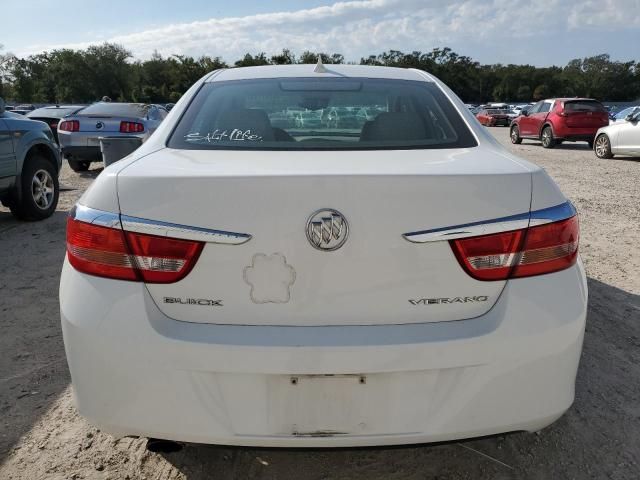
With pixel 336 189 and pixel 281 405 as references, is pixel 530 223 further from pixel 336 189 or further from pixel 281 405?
pixel 281 405

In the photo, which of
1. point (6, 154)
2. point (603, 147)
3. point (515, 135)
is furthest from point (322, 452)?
point (515, 135)

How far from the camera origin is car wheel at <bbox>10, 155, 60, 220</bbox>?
6.57 meters

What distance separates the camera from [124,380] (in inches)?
67.3

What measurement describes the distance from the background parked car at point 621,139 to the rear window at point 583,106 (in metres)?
2.99

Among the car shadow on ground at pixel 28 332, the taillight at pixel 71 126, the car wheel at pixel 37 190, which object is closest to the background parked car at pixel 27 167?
the car wheel at pixel 37 190

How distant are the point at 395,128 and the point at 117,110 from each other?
32.9 ft

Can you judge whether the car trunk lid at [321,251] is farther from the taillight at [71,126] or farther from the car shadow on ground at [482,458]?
the taillight at [71,126]

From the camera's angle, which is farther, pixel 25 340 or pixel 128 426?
pixel 25 340

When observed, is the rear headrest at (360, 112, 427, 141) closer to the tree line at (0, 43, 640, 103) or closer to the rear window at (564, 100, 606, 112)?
the rear window at (564, 100, 606, 112)

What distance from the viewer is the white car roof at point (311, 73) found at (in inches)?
114

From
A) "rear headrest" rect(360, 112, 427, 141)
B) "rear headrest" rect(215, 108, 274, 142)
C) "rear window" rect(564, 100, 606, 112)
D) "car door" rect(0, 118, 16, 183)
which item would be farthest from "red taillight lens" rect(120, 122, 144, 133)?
"rear window" rect(564, 100, 606, 112)

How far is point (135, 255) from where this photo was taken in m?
1.68

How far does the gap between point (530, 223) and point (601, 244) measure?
4.55 meters

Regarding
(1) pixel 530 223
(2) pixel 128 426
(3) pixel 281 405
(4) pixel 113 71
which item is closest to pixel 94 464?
(2) pixel 128 426
